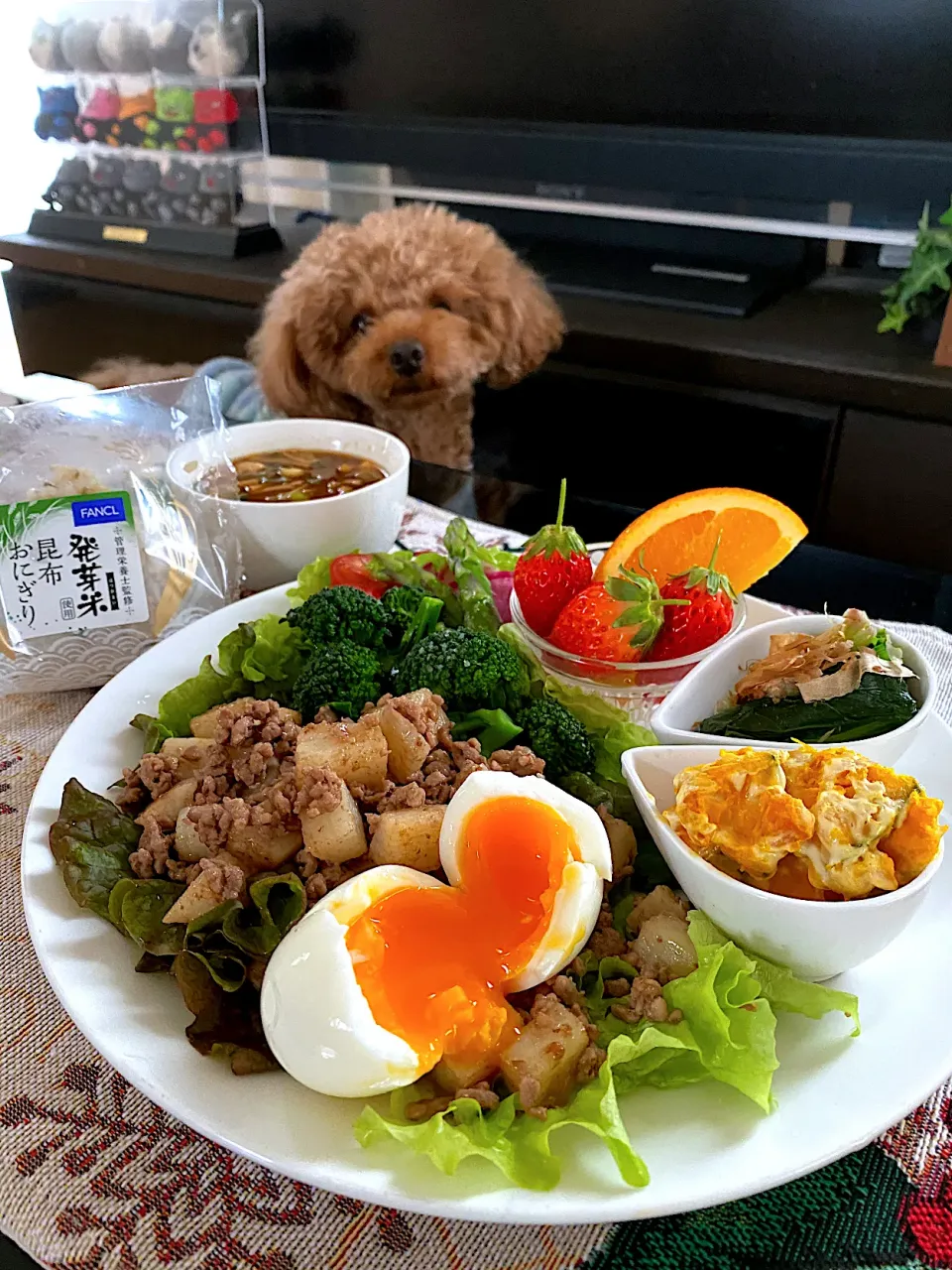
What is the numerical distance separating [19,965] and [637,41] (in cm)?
271

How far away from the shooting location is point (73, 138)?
3699 millimetres

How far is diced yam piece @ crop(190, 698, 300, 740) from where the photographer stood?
1.05 meters

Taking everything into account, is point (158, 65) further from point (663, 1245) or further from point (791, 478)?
point (663, 1245)

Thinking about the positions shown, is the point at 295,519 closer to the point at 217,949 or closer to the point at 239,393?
the point at 217,949

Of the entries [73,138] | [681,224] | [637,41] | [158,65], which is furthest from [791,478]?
[73,138]

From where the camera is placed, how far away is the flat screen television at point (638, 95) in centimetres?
243

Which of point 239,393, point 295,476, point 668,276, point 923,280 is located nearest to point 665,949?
point 295,476

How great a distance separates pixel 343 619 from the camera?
1.19m

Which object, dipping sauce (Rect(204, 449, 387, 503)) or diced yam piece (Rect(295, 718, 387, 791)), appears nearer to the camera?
diced yam piece (Rect(295, 718, 387, 791))

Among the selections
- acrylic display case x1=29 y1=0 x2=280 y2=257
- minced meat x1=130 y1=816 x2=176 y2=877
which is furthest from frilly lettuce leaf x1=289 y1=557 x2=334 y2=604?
acrylic display case x1=29 y1=0 x2=280 y2=257

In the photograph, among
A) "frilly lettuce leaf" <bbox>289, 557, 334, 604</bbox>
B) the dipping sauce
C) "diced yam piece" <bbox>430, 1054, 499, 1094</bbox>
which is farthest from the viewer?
the dipping sauce

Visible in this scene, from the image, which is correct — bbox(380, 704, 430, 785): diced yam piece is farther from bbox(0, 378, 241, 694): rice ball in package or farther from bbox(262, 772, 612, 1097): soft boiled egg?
bbox(0, 378, 241, 694): rice ball in package

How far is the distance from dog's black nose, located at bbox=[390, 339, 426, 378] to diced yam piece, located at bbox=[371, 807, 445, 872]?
1.40 metres

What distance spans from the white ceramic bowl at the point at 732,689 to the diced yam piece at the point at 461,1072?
0.37 m
